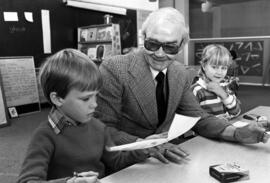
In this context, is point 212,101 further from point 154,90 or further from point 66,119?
point 66,119

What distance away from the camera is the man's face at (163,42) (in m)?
1.30

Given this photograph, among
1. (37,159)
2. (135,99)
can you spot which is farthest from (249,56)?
(37,159)

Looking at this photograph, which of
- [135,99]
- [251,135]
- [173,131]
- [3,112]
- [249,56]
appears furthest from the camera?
[249,56]

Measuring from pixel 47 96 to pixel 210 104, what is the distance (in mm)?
1301

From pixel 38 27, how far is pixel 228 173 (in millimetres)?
4391

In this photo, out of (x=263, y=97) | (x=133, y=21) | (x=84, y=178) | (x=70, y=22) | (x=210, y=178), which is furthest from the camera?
(x=133, y=21)

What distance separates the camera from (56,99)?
967 mm

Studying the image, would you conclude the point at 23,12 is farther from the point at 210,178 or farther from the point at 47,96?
the point at 210,178

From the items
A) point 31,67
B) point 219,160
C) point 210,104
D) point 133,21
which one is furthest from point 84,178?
point 133,21

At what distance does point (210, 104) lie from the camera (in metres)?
2.03

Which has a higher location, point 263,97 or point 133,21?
point 133,21

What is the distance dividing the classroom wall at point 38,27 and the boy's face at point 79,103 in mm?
3787

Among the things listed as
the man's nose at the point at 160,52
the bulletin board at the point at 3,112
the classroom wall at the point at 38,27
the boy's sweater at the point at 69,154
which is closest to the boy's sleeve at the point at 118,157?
the boy's sweater at the point at 69,154

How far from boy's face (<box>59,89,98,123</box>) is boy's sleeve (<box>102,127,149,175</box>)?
0.60 feet
